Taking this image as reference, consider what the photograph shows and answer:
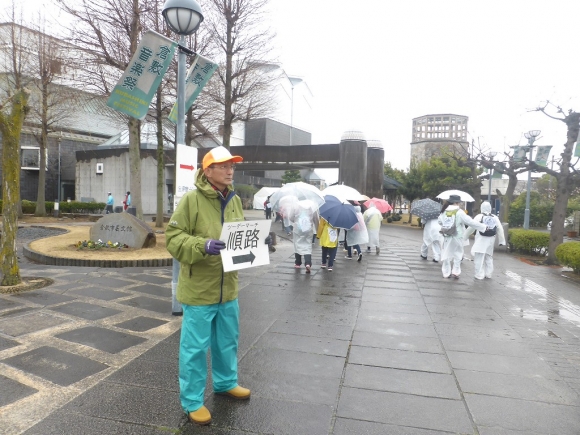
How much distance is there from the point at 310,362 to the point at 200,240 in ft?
6.19

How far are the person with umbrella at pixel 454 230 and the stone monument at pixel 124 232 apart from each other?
7230 millimetres

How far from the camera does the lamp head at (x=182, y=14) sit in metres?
5.04

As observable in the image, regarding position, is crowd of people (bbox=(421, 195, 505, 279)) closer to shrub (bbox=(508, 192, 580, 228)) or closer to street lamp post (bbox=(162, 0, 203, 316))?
street lamp post (bbox=(162, 0, 203, 316))

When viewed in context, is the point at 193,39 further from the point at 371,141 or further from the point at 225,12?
the point at 371,141

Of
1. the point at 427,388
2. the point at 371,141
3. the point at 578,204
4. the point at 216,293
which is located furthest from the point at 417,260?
the point at 578,204

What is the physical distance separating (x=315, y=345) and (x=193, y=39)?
12.8m

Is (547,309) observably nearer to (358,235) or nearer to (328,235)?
(328,235)

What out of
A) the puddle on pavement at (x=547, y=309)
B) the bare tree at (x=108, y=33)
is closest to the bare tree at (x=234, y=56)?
the bare tree at (x=108, y=33)

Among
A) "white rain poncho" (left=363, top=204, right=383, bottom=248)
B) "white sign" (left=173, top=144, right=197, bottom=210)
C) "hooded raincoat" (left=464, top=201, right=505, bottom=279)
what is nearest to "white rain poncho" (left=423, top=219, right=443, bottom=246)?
"white rain poncho" (left=363, top=204, right=383, bottom=248)

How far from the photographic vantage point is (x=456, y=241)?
343 inches

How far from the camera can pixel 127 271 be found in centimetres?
820

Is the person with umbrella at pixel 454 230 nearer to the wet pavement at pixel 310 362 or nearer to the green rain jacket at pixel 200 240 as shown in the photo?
the wet pavement at pixel 310 362

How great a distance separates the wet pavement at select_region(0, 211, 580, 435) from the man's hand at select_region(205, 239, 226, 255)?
119cm

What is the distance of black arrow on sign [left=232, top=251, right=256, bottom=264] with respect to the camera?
115 inches
